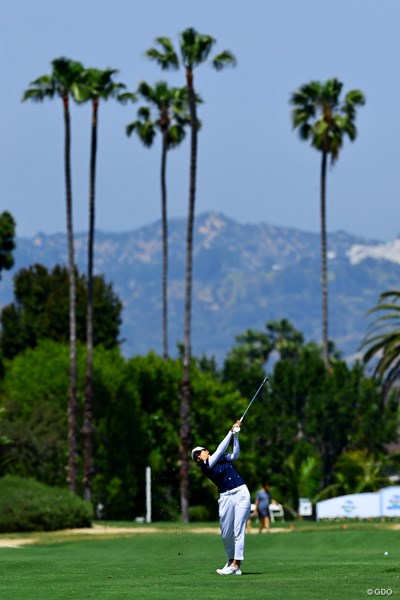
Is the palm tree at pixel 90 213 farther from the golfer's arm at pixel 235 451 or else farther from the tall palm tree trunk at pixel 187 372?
the golfer's arm at pixel 235 451

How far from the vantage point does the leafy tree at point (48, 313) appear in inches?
3915

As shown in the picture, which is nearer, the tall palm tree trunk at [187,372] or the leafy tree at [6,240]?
the tall palm tree trunk at [187,372]

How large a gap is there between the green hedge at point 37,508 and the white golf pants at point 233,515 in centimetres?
2947

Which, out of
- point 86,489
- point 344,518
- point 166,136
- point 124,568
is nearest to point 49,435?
point 86,489

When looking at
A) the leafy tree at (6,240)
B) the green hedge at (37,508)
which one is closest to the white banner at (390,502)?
the green hedge at (37,508)

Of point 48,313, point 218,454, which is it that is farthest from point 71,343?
point 218,454

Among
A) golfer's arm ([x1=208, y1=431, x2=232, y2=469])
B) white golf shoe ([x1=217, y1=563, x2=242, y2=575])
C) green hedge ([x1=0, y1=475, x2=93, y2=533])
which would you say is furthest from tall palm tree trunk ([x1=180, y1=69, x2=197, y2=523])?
golfer's arm ([x1=208, y1=431, x2=232, y2=469])

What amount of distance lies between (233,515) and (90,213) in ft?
174

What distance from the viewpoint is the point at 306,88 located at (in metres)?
100

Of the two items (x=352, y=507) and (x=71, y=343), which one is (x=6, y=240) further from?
(x=352, y=507)

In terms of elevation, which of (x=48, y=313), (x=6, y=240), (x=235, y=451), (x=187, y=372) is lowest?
(x=235, y=451)

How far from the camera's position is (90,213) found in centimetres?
7656

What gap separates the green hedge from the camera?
53.0 metres

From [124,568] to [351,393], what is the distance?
64896 millimetres
